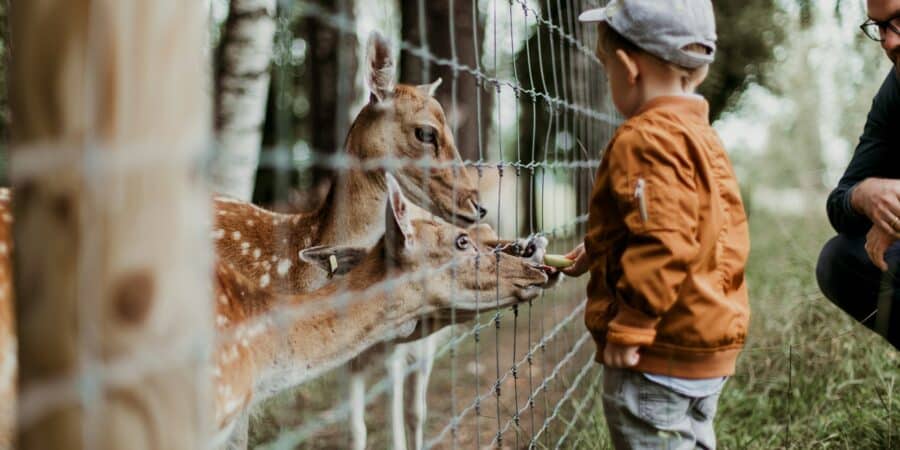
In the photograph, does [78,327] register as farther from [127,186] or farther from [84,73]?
[84,73]

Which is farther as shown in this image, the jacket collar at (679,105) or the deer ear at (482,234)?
the deer ear at (482,234)

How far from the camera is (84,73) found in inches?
43.8

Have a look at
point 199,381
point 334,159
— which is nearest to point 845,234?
point 334,159

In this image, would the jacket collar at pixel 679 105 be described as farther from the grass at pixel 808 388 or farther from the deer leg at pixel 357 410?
the deer leg at pixel 357 410

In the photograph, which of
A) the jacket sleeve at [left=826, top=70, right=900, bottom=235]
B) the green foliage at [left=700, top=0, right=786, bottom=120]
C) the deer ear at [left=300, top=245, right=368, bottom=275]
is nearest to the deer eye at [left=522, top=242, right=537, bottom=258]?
the deer ear at [left=300, top=245, right=368, bottom=275]

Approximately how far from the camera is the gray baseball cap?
98.0 inches

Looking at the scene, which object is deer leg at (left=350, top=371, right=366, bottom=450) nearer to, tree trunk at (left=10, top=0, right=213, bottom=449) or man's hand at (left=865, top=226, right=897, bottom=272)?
man's hand at (left=865, top=226, right=897, bottom=272)

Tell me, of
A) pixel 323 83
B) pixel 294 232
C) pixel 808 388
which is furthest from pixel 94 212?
pixel 323 83

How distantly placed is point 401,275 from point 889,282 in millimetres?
1748

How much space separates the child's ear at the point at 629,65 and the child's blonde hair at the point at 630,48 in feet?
0.07

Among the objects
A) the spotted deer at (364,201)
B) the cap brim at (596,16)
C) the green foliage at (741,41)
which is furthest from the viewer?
the green foliage at (741,41)

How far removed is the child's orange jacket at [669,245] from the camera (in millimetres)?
2318

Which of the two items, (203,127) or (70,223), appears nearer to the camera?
(70,223)

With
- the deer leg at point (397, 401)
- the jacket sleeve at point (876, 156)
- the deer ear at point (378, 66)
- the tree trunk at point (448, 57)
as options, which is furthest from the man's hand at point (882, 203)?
the tree trunk at point (448, 57)
